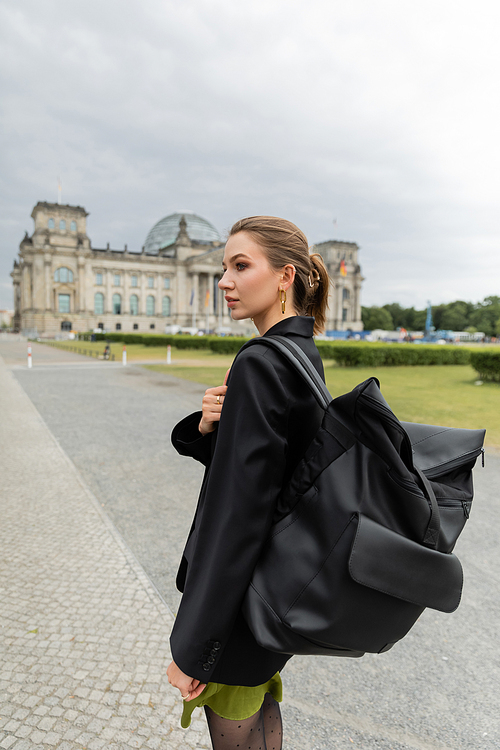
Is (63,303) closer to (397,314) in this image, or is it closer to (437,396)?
(437,396)

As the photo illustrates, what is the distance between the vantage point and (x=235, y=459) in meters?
1.34

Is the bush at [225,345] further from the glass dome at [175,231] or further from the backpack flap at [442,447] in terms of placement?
the glass dome at [175,231]

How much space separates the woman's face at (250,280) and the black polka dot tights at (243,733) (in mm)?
1389

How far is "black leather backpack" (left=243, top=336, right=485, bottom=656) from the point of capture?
1.21 m

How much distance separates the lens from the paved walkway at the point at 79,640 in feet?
7.73

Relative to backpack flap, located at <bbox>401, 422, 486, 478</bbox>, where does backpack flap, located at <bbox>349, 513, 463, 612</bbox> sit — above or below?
below

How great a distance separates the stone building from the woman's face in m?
72.1

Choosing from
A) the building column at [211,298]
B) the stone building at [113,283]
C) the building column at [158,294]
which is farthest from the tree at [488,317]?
the building column at [158,294]

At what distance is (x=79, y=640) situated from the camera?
3.03 metres

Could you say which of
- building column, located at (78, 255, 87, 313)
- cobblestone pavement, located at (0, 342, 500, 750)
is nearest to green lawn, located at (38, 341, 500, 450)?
cobblestone pavement, located at (0, 342, 500, 750)

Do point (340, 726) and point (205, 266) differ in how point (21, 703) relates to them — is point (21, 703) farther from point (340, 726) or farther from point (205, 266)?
point (205, 266)

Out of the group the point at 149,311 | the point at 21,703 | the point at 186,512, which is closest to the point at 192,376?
the point at 186,512

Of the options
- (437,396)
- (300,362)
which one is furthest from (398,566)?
(437,396)

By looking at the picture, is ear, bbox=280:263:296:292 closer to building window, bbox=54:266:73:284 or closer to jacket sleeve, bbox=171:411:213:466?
jacket sleeve, bbox=171:411:213:466
